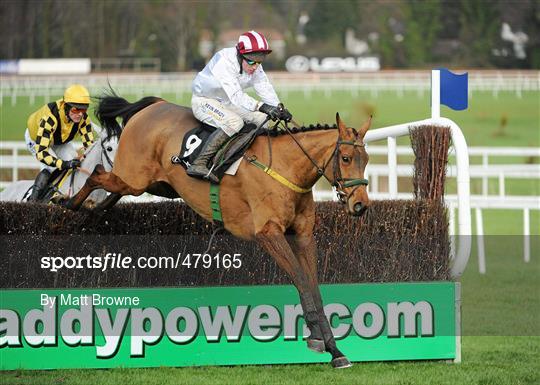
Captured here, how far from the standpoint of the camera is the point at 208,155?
6809mm

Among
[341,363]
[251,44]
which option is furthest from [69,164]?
[341,363]

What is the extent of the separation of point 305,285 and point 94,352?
1.28 meters

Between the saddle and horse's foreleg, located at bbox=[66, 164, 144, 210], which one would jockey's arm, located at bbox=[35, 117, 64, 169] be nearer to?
horse's foreleg, located at bbox=[66, 164, 144, 210]

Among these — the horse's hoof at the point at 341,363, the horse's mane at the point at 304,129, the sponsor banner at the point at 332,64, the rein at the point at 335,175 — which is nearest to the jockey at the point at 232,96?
the horse's mane at the point at 304,129

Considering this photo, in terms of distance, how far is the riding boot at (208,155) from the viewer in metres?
6.79

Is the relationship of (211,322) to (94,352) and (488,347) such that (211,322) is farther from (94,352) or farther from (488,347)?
(488,347)

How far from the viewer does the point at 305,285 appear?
6.32 metres

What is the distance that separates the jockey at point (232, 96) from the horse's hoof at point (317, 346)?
1.19 m

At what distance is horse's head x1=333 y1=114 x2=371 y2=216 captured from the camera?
20.1 ft

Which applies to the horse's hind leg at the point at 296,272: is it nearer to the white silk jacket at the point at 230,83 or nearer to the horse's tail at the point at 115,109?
the white silk jacket at the point at 230,83

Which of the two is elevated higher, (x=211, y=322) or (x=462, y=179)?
(x=462, y=179)

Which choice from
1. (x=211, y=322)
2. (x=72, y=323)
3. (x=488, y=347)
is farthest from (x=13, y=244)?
(x=488, y=347)

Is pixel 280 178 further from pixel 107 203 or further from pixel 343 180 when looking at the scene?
pixel 107 203

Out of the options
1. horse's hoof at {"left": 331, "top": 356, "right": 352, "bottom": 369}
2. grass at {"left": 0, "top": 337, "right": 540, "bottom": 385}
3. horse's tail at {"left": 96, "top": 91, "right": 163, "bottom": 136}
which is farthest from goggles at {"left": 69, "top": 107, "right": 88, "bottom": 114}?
horse's hoof at {"left": 331, "top": 356, "right": 352, "bottom": 369}
